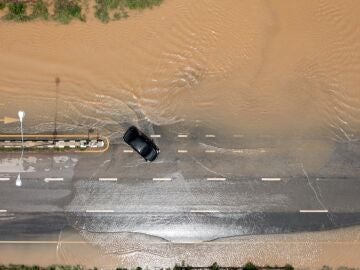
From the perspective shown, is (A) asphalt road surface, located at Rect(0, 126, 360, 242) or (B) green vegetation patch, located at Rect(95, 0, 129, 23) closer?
(A) asphalt road surface, located at Rect(0, 126, 360, 242)

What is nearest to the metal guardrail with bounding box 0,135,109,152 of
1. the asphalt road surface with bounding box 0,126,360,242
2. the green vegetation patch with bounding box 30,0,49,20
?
the asphalt road surface with bounding box 0,126,360,242

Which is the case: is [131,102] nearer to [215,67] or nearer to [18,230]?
[215,67]

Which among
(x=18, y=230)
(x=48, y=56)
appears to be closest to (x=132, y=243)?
(x=18, y=230)

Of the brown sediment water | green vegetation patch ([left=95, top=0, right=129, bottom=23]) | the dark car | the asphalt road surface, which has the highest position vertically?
green vegetation patch ([left=95, top=0, right=129, bottom=23])

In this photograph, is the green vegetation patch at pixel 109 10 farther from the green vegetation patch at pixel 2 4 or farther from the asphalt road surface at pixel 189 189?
the asphalt road surface at pixel 189 189

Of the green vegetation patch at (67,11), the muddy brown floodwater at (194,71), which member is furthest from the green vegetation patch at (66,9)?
the muddy brown floodwater at (194,71)

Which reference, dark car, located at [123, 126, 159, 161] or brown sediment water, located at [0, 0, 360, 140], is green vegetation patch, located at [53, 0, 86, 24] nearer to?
brown sediment water, located at [0, 0, 360, 140]

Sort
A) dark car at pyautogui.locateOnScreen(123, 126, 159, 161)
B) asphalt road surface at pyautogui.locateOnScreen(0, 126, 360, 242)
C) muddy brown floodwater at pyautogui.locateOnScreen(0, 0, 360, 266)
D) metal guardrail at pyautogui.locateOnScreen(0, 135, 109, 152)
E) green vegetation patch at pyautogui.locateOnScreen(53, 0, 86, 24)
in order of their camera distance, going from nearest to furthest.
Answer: dark car at pyautogui.locateOnScreen(123, 126, 159, 161), asphalt road surface at pyautogui.locateOnScreen(0, 126, 360, 242), metal guardrail at pyautogui.locateOnScreen(0, 135, 109, 152), muddy brown floodwater at pyautogui.locateOnScreen(0, 0, 360, 266), green vegetation patch at pyautogui.locateOnScreen(53, 0, 86, 24)
